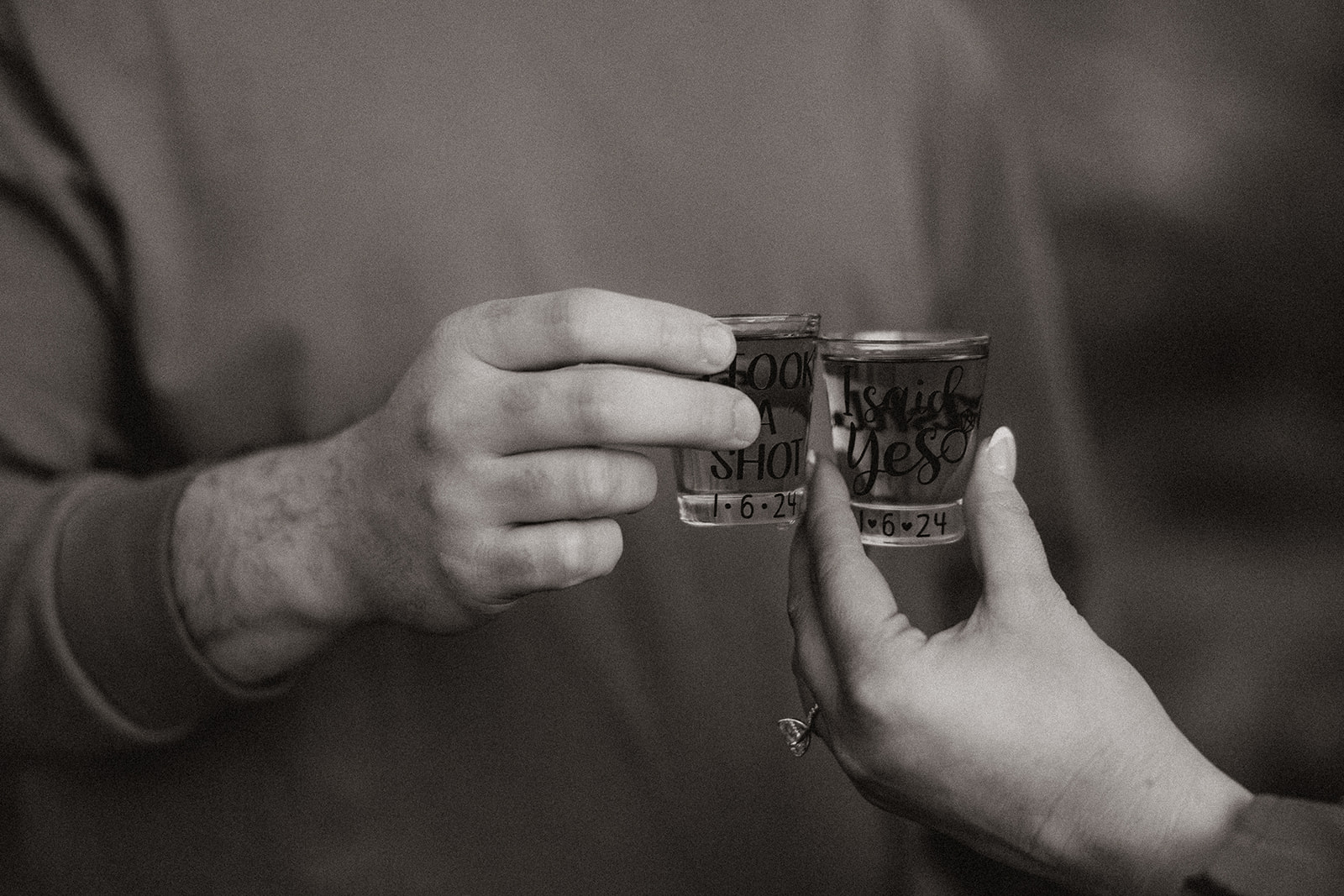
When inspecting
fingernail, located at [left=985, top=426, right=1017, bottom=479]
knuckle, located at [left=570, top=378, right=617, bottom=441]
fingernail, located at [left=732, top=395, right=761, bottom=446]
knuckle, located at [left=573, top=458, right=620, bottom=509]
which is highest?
knuckle, located at [left=570, top=378, right=617, bottom=441]

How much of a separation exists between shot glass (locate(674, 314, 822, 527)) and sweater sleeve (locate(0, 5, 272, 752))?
62 centimetres

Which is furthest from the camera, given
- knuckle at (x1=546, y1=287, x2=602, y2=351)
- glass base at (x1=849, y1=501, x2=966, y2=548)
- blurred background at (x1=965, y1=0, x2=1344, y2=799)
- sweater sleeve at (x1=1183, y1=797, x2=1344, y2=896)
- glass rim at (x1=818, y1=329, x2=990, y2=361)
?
blurred background at (x1=965, y1=0, x2=1344, y2=799)

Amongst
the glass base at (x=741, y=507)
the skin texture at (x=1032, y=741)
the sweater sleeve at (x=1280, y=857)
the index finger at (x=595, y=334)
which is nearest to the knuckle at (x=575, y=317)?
the index finger at (x=595, y=334)

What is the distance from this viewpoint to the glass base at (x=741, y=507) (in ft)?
4.37

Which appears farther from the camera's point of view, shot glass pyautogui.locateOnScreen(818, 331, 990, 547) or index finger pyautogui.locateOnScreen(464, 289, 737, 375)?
shot glass pyautogui.locateOnScreen(818, 331, 990, 547)

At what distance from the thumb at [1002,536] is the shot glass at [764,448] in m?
0.20

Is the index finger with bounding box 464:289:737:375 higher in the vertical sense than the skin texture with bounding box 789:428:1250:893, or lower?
higher

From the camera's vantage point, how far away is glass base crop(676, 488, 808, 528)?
1.33 meters

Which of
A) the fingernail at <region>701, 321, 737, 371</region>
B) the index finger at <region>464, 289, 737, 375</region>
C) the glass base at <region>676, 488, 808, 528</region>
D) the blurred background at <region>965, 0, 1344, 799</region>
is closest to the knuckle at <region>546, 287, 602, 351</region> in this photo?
the index finger at <region>464, 289, 737, 375</region>

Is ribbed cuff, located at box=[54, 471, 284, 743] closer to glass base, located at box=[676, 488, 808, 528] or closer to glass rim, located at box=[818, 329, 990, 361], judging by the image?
glass base, located at box=[676, 488, 808, 528]

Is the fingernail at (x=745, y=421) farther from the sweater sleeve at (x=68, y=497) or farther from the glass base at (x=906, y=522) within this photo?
the sweater sleeve at (x=68, y=497)

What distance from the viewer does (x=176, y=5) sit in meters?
1.51

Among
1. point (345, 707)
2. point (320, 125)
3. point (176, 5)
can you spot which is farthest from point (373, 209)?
point (345, 707)

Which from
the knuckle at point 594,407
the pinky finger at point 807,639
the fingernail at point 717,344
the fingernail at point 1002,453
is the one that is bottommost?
the pinky finger at point 807,639
